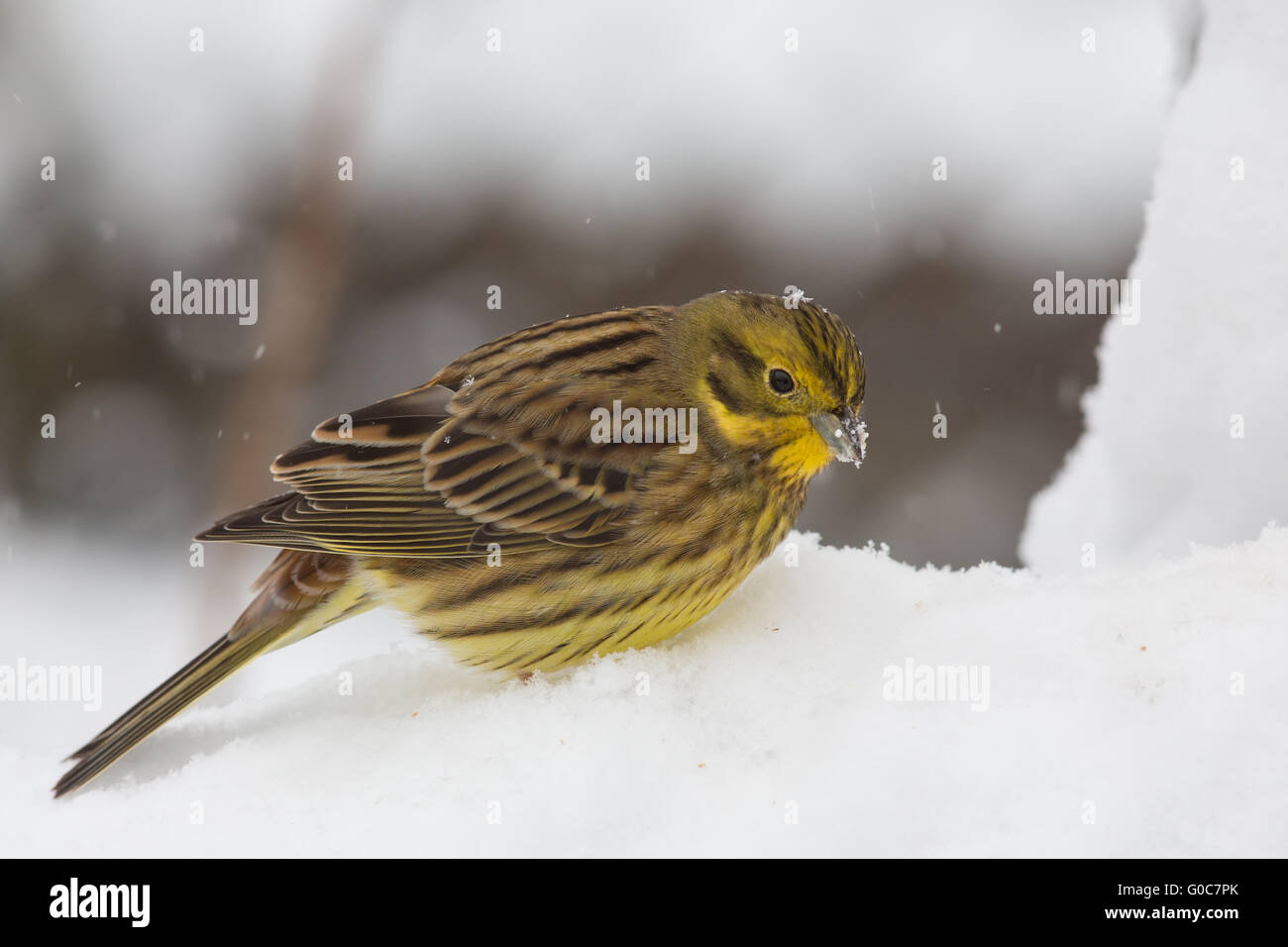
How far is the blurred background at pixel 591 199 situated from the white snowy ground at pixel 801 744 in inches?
92.6

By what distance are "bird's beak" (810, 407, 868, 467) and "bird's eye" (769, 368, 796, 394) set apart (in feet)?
0.28

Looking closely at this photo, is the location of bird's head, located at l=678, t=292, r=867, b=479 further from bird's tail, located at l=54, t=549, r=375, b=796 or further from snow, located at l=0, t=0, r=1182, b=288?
snow, located at l=0, t=0, r=1182, b=288

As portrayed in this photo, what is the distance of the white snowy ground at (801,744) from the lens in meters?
1.71

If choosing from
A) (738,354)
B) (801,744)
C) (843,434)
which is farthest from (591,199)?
(801,744)

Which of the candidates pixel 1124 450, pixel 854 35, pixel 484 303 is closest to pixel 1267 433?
pixel 1124 450

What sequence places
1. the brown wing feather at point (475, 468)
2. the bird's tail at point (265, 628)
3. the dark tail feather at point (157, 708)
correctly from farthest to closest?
1. the brown wing feather at point (475, 468)
2. the bird's tail at point (265, 628)
3. the dark tail feather at point (157, 708)

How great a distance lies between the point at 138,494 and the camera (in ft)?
18.7

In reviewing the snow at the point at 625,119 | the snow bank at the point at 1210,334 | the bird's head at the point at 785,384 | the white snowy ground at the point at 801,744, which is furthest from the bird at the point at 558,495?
the snow at the point at 625,119

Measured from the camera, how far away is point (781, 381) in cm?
264

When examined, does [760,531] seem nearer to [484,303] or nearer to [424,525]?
[424,525]

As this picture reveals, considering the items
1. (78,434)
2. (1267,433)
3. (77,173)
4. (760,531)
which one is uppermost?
(77,173)

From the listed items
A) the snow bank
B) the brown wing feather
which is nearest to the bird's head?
the brown wing feather

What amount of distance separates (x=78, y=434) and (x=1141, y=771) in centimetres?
516

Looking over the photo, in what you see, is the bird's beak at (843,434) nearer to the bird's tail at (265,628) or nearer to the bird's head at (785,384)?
the bird's head at (785,384)
